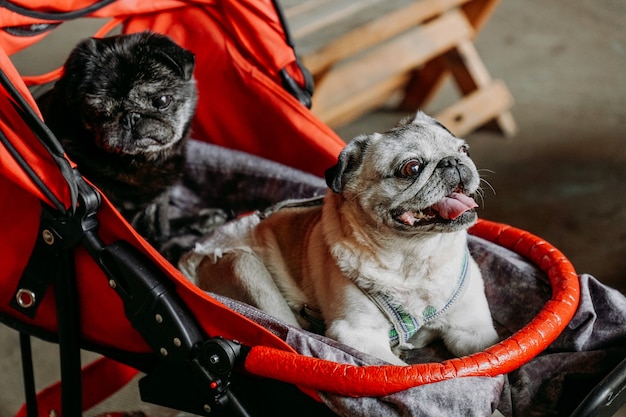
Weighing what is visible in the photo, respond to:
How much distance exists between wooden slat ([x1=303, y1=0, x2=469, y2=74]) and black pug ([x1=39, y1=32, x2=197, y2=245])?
3.41 feet

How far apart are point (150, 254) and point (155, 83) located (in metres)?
0.58

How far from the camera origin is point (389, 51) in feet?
9.93

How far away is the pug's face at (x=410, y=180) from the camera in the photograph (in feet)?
4.58

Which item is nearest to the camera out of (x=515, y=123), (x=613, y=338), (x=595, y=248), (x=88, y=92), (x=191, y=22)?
(x=613, y=338)

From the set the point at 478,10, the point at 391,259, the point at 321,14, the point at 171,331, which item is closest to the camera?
the point at 171,331

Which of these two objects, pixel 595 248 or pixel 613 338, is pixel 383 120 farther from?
pixel 613 338

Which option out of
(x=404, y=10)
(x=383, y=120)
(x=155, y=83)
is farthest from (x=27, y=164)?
(x=383, y=120)

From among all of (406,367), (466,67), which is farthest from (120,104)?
(466,67)

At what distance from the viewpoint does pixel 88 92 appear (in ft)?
5.53

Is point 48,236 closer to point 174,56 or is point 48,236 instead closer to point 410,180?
point 174,56

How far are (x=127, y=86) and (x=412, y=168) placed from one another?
2.33 feet

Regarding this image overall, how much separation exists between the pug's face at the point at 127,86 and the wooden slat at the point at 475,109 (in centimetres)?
172

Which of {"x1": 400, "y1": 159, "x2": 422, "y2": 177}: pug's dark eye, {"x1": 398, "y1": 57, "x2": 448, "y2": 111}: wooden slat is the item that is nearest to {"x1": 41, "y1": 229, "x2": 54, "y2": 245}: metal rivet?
{"x1": 400, "y1": 159, "x2": 422, "y2": 177}: pug's dark eye

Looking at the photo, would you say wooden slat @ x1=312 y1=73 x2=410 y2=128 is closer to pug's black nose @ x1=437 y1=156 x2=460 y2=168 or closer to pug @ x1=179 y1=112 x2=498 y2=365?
pug @ x1=179 y1=112 x2=498 y2=365
